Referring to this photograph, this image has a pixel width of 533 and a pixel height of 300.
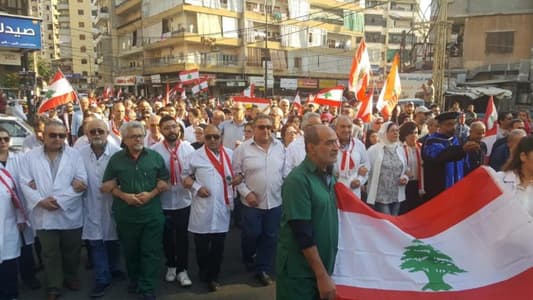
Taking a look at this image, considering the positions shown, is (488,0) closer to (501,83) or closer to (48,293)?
(501,83)

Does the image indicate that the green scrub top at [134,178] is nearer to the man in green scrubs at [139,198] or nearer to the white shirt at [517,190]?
the man in green scrubs at [139,198]

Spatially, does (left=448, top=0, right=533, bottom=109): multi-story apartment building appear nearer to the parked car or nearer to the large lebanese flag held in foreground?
the parked car

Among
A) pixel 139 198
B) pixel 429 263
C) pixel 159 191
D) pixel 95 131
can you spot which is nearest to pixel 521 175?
pixel 429 263

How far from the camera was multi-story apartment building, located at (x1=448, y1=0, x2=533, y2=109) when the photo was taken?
28.6m

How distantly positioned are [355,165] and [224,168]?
1645 mm

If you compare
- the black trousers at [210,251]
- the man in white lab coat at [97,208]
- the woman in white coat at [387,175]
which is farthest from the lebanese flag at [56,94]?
the woman in white coat at [387,175]

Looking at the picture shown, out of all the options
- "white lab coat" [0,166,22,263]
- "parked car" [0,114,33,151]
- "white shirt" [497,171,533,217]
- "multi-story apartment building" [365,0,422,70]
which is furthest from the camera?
"multi-story apartment building" [365,0,422,70]

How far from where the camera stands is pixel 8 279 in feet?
13.7

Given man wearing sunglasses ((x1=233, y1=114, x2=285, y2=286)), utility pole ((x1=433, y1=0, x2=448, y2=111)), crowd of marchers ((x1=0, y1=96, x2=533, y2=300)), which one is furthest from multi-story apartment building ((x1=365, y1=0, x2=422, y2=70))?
man wearing sunglasses ((x1=233, y1=114, x2=285, y2=286))

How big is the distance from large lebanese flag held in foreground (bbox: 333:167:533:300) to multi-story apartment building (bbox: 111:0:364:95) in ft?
111

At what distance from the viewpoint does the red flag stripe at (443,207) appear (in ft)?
10.1

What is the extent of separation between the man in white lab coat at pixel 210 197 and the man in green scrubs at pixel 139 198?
0.35m

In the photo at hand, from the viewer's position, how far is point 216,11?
4103 centimetres

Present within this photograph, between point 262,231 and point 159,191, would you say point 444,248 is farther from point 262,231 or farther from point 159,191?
point 159,191
